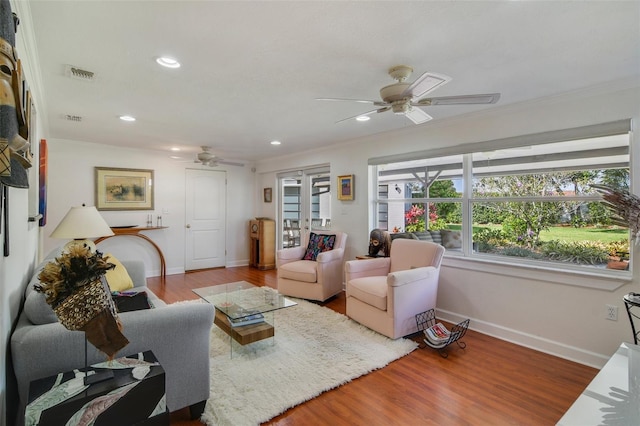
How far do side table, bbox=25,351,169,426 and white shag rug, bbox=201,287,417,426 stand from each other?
2.07ft

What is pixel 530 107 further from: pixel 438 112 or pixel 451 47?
pixel 451 47

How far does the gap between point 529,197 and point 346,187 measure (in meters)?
2.33

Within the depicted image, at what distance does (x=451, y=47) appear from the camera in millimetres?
1915

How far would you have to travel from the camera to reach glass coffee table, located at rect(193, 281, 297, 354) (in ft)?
8.68

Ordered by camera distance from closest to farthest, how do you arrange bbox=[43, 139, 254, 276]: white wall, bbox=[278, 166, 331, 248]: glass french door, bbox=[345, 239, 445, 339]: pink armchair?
bbox=[345, 239, 445, 339]: pink armchair → bbox=[43, 139, 254, 276]: white wall → bbox=[278, 166, 331, 248]: glass french door

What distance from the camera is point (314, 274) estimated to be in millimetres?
3984

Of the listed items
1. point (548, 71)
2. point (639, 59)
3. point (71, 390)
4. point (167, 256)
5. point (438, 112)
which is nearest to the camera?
point (71, 390)

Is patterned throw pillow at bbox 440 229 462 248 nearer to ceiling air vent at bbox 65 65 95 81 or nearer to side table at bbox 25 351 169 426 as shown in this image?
side table at bbox 25 351 169 426

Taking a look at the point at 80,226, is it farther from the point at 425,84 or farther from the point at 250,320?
the point at 425,84

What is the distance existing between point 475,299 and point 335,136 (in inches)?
105

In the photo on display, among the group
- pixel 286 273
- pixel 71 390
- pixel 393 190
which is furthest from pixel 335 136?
pixel 71 390

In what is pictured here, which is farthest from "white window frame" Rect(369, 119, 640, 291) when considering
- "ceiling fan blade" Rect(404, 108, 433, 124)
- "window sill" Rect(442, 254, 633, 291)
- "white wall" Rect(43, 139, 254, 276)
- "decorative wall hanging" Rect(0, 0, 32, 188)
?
"white wall" Rect(43, 139, 254, 276)

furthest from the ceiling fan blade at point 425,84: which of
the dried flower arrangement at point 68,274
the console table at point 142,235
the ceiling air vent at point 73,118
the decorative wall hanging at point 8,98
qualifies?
the console table at point 142,235

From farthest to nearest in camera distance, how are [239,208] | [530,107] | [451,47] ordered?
[239,208]
[530,107]
[451,47]
